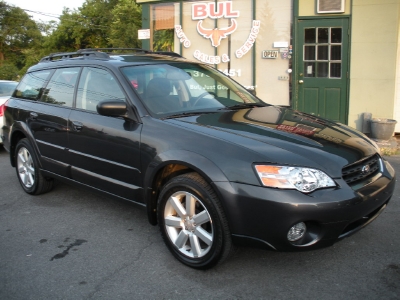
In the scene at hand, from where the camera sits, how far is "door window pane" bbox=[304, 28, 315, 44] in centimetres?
915

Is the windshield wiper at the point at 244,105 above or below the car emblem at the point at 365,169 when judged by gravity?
above

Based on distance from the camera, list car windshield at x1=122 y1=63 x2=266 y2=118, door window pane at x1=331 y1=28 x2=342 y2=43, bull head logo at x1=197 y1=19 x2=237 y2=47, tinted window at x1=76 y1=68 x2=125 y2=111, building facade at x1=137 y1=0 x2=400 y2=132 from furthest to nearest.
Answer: bull head logo at x1=197 y1=19 x2=237 y2=47 → door window pane at x1=331 y1=28 x2=342 y2=43 → building facade at x1=137 y1=0 x2=400 y2=132 → tinted window at x1=76 y1=68 x2=125 y2=111 → car windshield at x1=122 y1=63 x2=266 y2=118

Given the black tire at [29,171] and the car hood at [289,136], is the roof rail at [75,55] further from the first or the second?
the car hood at [289,136]

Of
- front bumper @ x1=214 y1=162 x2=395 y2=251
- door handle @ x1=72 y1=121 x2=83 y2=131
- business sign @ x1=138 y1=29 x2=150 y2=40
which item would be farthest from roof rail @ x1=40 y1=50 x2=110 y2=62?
business sign @ x1=138 y1=29 x2=150 y2=40

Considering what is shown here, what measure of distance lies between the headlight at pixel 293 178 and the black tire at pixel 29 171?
3.18 meters

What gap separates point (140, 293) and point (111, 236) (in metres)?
1.12

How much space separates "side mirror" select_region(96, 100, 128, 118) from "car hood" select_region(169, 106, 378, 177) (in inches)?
19.1

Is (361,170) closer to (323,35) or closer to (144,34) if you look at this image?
(323,35)

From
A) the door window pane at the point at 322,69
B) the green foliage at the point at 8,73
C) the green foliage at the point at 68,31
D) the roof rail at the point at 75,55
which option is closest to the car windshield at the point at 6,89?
the roof rail at the point at 75,55

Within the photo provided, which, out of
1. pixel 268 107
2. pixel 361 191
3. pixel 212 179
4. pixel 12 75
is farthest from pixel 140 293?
pixel 12 75

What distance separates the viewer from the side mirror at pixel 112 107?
3.67m

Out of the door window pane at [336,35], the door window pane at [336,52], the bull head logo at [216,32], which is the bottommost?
the door window pane at [336,52]

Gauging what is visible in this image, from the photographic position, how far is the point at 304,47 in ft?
30.3

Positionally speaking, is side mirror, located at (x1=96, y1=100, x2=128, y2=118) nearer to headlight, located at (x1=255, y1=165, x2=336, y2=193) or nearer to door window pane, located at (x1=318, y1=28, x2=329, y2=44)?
headlight, located at (x1=255, y1=165, x2=336, y2=193)
